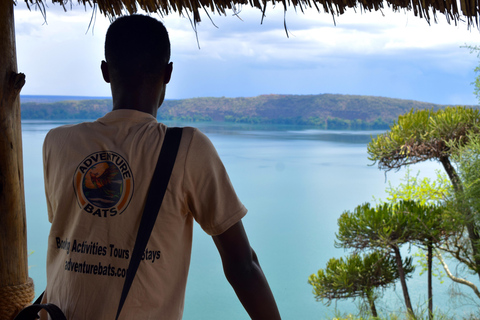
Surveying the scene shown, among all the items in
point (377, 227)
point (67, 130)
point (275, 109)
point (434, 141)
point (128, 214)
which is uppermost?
point (67, 130)

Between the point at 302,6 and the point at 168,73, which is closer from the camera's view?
the point at 168,73

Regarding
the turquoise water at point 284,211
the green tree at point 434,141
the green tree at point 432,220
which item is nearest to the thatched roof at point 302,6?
the green tree at point 434,141

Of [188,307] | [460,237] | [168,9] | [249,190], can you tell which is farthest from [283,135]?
[168,9]

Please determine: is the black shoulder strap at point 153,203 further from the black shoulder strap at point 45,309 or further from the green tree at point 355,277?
the green tree at point 355,277

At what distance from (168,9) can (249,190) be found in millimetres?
23401

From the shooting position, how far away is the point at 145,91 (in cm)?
82

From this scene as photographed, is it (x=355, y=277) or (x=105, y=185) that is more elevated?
(x=105, y=185)

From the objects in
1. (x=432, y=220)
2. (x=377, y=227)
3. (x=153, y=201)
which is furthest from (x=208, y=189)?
(x=432, y=220)

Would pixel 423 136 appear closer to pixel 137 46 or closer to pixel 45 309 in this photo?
pixel 137 46

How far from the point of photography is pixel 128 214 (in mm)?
735

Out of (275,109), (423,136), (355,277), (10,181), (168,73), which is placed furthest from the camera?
(275,109)

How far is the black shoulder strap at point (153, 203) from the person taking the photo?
0.71 m

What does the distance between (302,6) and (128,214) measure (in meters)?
1.28

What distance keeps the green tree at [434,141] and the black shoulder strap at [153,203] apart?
4369 mm
